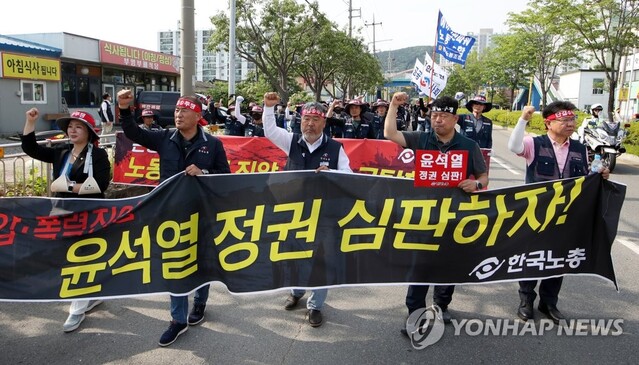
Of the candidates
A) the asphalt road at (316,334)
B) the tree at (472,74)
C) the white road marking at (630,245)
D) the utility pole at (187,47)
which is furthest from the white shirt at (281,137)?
the tree at (472,74)

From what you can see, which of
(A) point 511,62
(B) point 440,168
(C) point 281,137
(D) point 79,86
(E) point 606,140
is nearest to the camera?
(B) point 440,168

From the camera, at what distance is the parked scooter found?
11928mm

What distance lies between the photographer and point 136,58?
2864 cm

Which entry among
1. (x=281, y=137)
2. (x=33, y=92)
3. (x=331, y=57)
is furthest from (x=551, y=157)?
(x=331, y=57)

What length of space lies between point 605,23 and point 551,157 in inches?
748

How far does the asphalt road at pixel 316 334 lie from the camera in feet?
11.5

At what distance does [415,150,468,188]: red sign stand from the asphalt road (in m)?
1.18

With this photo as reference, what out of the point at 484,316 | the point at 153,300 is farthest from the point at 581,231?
the point at 153,300

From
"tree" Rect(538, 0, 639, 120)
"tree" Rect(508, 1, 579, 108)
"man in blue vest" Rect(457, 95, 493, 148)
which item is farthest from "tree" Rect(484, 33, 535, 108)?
"man in blue vest" Rect(457, 95, 493, 148)

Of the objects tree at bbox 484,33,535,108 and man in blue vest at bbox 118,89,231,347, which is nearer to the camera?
man in blue vest at bbox 118,89,231,347

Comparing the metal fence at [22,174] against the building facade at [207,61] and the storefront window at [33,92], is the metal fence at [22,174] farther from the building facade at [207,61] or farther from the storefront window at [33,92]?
the building facade at [207,61]

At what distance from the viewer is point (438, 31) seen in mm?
13445
